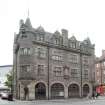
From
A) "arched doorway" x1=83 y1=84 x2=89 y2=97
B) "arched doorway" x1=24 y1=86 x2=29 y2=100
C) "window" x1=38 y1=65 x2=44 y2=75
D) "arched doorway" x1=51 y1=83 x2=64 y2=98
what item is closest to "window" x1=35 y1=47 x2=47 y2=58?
"window" x1=38 y1=65 x2=44 y2=75

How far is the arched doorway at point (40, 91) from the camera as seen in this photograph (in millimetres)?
60781

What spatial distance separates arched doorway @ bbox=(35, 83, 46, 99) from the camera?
6078cm

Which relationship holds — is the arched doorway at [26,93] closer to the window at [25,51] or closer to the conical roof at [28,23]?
the window at [25,51]

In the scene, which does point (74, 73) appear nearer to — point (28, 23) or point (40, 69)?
point (40, 69)

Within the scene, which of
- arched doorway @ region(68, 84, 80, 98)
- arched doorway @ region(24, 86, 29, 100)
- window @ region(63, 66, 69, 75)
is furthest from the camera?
arched doorway @ region(68, 84, 80, 98)

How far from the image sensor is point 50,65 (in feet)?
210

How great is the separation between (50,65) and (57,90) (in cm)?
572

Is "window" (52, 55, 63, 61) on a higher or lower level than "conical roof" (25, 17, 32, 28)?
lower

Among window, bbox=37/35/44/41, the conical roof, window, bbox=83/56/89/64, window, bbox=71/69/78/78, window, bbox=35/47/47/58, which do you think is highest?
the conical roof

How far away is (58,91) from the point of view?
2581 inches

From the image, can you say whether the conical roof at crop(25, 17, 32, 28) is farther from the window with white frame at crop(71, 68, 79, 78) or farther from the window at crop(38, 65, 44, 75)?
the window with white frame at crop(71, 68, 79, 78)

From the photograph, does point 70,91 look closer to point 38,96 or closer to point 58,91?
point 58,91

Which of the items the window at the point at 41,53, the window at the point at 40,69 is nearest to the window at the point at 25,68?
the window at the point at 40,69

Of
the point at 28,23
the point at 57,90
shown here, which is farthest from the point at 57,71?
the point at 28,23
